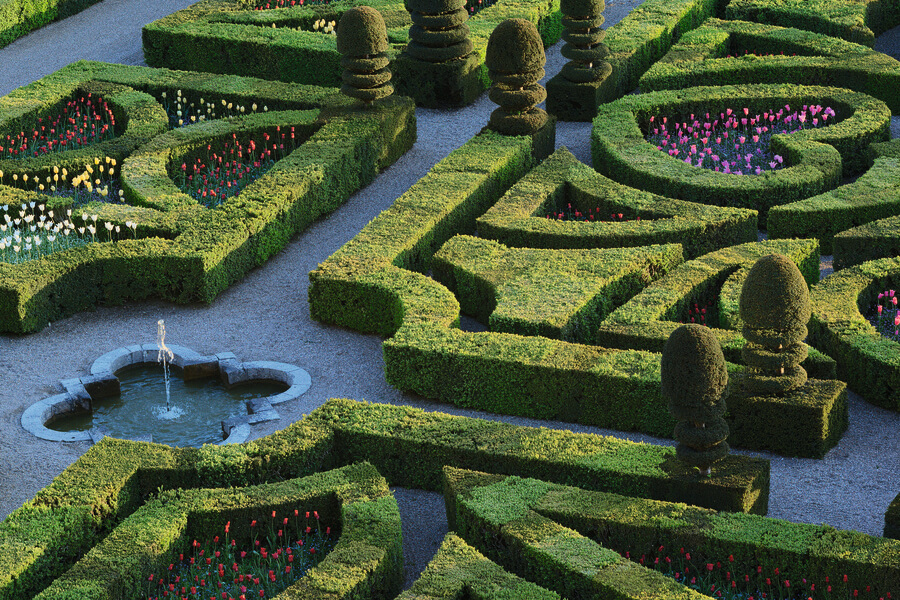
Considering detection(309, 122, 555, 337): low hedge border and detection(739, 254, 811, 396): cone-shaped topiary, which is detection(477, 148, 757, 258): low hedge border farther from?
detection(739, 254, 811, 396): cone-shaped topiary

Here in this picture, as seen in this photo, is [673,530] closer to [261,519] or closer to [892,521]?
[892,521]

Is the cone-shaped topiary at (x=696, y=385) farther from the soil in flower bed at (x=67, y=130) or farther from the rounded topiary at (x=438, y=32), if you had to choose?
the soil in flower bed at (x=67, y=130)

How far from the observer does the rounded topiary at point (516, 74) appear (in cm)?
1855

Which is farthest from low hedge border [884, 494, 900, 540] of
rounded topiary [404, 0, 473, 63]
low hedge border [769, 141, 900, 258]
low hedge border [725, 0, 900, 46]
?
low hedge border [725, 0, 900, 46]

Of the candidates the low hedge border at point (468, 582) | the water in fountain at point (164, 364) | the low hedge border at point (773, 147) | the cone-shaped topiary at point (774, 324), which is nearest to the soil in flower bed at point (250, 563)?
the low hedge border at point (468, 582)

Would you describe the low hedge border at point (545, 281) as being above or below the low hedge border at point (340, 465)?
above

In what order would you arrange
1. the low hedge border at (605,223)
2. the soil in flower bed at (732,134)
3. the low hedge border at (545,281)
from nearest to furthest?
the low hedge border at (545,281), the low hedge border at (605,223), the soil in flower bed at (732,134)

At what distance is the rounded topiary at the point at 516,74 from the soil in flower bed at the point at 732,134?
2016mm

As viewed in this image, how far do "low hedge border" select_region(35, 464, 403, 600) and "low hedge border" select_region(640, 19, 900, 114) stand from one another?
40.4ft

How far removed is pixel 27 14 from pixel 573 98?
38.2 feet

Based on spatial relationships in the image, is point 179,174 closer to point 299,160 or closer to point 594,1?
point 299,160

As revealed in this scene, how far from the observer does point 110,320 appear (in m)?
15.7

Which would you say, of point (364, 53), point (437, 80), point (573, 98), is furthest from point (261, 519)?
point (437, 80)

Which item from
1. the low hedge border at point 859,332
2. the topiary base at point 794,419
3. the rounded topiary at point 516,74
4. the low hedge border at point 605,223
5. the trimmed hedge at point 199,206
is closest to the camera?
the topiary base at point 794,419
